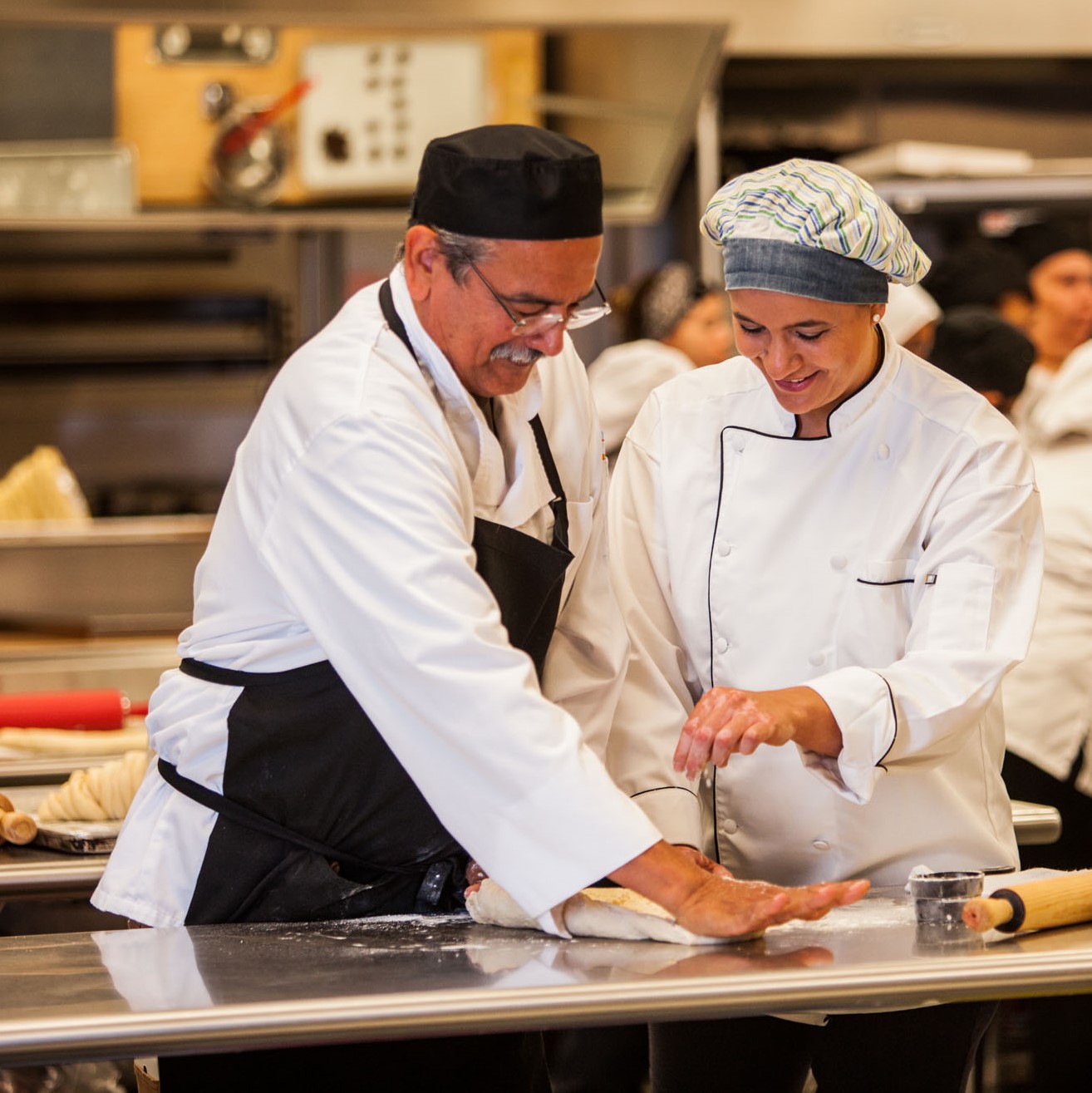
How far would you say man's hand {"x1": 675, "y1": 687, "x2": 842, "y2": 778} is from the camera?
144 cm

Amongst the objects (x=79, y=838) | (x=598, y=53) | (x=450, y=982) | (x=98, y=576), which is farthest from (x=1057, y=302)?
(x=450, y=982)

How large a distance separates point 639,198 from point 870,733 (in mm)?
3525

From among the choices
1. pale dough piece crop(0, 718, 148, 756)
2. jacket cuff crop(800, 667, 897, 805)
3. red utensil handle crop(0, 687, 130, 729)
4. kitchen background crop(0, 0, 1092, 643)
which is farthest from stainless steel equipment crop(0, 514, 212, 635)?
jacket cuff crop(800, 667, 897, 805)

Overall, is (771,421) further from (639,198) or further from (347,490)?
(639,198)

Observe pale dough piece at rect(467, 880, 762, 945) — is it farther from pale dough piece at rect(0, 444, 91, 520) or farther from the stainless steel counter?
pale dough piece at rect(0, 444, 91, 520)

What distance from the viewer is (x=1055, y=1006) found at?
3.02m

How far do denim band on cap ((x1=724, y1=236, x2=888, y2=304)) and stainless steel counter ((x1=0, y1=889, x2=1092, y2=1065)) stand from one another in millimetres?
623

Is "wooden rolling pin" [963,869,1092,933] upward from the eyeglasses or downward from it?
downward

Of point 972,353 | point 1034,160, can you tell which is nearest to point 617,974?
point 972,353

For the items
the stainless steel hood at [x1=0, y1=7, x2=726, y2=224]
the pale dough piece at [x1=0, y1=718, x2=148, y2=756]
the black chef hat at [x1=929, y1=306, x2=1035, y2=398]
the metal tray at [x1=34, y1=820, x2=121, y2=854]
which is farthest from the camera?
the stainless steel hood at [x1=0, y1=7, x2=726, y2=224]

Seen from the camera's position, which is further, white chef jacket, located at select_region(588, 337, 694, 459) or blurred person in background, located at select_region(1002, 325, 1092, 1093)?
white chef jacket, located at select_region(588, 337, 694, 459)

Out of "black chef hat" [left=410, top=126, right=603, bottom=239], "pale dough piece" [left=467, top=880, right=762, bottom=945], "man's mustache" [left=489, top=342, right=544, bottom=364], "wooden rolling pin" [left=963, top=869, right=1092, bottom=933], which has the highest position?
"black chef hat" [left=410, top=126, right=603, bottom=239]

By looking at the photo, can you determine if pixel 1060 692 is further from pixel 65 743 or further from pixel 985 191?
pixel 985 191

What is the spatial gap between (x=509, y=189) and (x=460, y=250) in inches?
3.1
